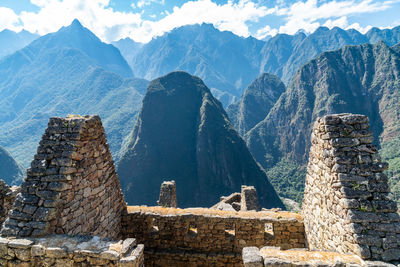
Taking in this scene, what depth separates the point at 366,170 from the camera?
4.34 m

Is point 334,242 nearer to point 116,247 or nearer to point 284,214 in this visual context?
point 284,214

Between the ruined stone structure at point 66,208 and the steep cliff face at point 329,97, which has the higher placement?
the steep cliff face at point 329,97

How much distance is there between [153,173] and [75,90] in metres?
125

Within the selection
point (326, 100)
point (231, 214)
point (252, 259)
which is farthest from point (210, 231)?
point (326, 100)

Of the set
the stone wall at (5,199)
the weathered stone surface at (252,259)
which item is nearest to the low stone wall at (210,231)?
the weathered stone surface at (252,259)

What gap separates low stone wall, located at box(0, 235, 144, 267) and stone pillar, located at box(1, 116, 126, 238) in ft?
0.91

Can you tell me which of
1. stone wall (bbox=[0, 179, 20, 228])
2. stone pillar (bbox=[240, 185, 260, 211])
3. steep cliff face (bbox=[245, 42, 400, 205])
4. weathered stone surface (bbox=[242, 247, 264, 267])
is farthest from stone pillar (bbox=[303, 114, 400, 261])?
steep cliff face (bbox=[245, 42, 400, 205])

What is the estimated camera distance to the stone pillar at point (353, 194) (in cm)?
391

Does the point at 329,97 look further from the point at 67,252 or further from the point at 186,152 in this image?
the point at 67,252

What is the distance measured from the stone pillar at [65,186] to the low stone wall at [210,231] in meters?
1.30

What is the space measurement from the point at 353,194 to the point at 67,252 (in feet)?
17.4

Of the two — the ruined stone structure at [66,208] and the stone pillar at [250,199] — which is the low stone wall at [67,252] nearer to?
the ruined stone structure at [66,208]

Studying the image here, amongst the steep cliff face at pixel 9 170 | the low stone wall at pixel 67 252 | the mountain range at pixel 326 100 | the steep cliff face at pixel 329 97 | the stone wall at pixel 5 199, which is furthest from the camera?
the steep cliff face at pixel 329 97

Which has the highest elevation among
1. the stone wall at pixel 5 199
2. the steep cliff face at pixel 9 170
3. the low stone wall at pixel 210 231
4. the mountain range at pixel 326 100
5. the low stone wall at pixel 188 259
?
the mountain range at pixel 326 100
